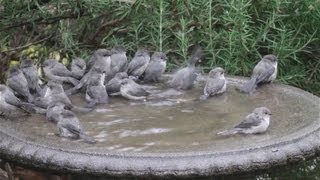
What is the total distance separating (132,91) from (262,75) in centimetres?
64

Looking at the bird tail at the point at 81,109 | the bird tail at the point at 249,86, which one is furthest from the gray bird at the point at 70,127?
the bird tail at the point at 249,86

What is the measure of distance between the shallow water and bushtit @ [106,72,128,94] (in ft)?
0.12

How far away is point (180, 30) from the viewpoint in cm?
409

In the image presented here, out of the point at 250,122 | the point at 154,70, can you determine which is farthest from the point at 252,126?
the point at 154,70

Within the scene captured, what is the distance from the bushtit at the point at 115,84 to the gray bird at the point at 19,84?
0.32 metres

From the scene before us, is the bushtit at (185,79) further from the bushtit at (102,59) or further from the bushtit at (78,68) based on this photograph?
the bushtit at (78,68)

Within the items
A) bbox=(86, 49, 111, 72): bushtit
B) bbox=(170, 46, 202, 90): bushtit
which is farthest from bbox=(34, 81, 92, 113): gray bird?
bbox=(170, 46, 202, 90): bushtit

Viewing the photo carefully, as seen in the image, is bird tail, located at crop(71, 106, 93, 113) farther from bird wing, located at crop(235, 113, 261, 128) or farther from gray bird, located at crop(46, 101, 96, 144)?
bird wing, located at crop(235, 113, 261, 128)

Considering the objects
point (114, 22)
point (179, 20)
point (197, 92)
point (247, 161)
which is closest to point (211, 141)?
point (247, 161)

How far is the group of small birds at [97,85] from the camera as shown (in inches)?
88.0

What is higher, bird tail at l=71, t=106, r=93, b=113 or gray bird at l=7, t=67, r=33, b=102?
gray bird at l=7, t=67, r=33, b=102

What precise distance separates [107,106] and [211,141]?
0.63m

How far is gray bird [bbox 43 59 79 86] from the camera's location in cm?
299

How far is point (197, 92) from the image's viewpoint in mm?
2859
